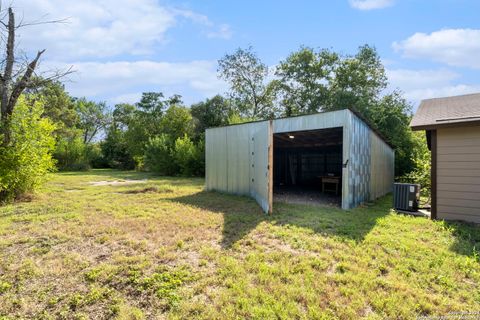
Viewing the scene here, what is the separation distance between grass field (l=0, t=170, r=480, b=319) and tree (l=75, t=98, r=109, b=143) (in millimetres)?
31178

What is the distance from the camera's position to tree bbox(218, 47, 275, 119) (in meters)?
23.3

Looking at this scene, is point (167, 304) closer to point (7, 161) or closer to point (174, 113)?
point (7, 161)

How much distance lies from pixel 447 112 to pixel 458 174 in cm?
146

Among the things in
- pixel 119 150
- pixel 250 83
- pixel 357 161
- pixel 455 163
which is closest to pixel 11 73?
pixel 357 161

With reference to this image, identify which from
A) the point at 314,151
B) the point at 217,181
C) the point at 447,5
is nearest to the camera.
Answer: the point at 447,5

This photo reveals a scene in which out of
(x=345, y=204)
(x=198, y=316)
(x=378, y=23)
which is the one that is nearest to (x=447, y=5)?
(x=378, y=23)

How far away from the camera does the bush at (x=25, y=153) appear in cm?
598

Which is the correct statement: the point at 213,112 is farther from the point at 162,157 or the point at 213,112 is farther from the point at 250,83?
the point at 250,83

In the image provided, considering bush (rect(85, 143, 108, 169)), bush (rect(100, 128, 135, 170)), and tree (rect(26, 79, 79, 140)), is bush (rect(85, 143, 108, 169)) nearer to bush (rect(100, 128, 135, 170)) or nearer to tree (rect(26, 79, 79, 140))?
bush (rect(100, 128, 135, 170))

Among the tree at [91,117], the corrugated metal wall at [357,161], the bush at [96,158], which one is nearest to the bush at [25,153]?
the corrugated metal wall at [357,161]

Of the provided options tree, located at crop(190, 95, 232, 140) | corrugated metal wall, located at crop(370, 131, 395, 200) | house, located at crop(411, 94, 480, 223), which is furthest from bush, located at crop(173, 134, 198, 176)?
house, located at crop(411, 94, 480, 223)

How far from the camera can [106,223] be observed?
4.52 m

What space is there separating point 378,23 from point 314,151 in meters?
5.81

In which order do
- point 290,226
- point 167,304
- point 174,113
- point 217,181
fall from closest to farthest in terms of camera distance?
point 167,304
point 290,226
point 217,181
point 174,113
